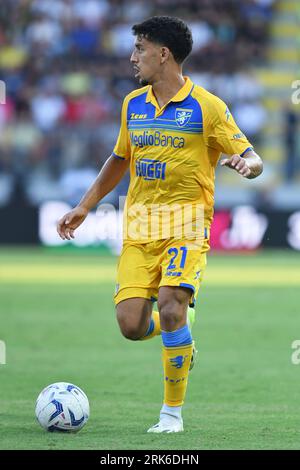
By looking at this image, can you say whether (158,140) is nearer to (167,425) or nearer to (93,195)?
(93,195)

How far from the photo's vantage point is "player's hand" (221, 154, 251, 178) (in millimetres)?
5859

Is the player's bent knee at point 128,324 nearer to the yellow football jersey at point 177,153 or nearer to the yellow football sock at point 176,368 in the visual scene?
the yellow football sock at point 176,368

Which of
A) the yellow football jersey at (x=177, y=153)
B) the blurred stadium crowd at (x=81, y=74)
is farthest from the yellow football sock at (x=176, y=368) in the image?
the blurred stadium crowd at (x=81, y=74)

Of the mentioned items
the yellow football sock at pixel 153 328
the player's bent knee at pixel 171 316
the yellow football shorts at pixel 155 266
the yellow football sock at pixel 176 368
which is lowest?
the yellow football sock at pixel 176 368

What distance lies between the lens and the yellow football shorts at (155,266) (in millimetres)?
6281

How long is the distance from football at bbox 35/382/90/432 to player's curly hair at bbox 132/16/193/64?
2.13m

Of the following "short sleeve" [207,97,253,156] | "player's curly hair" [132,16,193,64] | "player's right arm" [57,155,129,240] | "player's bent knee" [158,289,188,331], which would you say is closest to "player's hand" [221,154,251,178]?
"short sleeve" [207,97,253,156]

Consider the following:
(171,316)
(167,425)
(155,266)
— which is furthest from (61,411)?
(155,266)

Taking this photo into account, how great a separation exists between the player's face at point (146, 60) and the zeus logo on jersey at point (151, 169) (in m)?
0.49

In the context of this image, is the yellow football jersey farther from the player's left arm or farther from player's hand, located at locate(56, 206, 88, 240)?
player's hand, located at locate(56, 206, 88, 240)

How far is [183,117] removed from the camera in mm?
6395

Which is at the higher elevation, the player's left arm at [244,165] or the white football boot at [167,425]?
the player's left arm at [244,165]

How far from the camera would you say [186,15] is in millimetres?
23812

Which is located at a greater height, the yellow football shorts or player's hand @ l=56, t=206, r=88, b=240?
player's hand @ l=56, t=206, r=88, b=240
